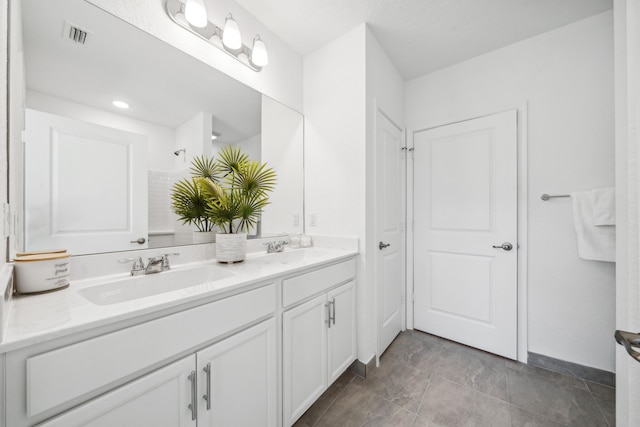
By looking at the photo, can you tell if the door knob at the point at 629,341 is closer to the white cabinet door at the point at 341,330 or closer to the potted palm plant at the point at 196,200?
the white cabinet door at the point at 341,330

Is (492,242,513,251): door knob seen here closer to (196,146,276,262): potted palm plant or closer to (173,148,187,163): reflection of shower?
(196,146,276,262): potted palm plant

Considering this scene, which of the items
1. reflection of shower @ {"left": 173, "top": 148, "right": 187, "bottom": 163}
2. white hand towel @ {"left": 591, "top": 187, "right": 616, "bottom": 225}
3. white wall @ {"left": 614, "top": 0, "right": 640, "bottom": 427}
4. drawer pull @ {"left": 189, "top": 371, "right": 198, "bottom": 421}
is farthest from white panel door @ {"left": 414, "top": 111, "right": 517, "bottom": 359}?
drawer pull @ {"left": 189, "top": 371, "right": 198, "bottom": 421}

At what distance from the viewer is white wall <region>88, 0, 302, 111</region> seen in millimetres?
1171

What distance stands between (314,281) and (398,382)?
1.00 metres

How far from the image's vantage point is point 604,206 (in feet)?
5.04

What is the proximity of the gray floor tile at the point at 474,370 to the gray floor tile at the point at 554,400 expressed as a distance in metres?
0.06

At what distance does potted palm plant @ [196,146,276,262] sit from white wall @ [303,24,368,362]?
0.43m

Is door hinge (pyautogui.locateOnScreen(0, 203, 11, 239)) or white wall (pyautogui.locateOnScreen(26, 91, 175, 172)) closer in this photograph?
door hinge (pyautogui.locateOnScreen(0, 203, 11, 239))

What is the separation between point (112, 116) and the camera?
1092mm

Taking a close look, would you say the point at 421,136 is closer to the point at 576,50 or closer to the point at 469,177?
the point at 469,177

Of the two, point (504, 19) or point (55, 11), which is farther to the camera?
point (504, 19)

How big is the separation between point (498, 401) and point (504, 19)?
252 centimetres

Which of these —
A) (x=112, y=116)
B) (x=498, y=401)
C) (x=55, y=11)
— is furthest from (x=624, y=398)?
(x=55, y=11)

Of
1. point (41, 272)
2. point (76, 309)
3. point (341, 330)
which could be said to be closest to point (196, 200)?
point (41, 272)
